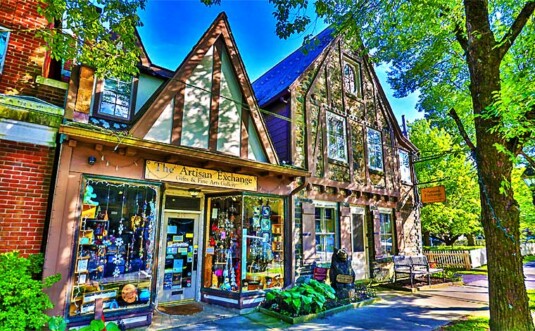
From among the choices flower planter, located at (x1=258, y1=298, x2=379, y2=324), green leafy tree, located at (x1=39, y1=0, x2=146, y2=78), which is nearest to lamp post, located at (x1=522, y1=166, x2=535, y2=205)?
flower planter, located at (x1=258, y1=298, x2=379, y2=324)

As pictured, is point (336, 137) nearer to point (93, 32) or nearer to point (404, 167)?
point (404, 167)

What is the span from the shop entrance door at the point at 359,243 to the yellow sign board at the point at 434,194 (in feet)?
10.1

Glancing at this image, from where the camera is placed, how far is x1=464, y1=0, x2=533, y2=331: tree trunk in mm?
4430

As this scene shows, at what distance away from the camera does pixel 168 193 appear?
811cm

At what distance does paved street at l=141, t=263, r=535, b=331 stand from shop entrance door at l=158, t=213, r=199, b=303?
97cm

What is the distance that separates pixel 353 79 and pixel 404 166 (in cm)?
489

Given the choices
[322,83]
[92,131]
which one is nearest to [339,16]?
[322,83]

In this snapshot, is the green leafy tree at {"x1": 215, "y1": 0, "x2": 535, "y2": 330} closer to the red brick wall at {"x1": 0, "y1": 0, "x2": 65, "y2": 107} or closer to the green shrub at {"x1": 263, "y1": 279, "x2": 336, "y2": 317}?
the green shrub at {"x1": 263, "y1": 279, "x2": 336, "y2": 317}

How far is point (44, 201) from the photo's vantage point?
17.9 ft

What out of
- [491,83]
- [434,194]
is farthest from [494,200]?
[434,194]

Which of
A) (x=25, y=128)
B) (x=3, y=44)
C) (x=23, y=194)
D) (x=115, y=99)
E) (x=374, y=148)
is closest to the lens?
(x=23, y=194)

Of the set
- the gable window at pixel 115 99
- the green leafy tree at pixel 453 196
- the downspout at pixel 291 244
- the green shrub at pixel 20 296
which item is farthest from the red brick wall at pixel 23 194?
the green leafy tree at pixel 453 196

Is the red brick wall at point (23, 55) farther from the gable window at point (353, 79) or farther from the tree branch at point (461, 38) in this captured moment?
the gable window at point (353, 79)

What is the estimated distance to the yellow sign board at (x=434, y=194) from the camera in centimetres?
1191
